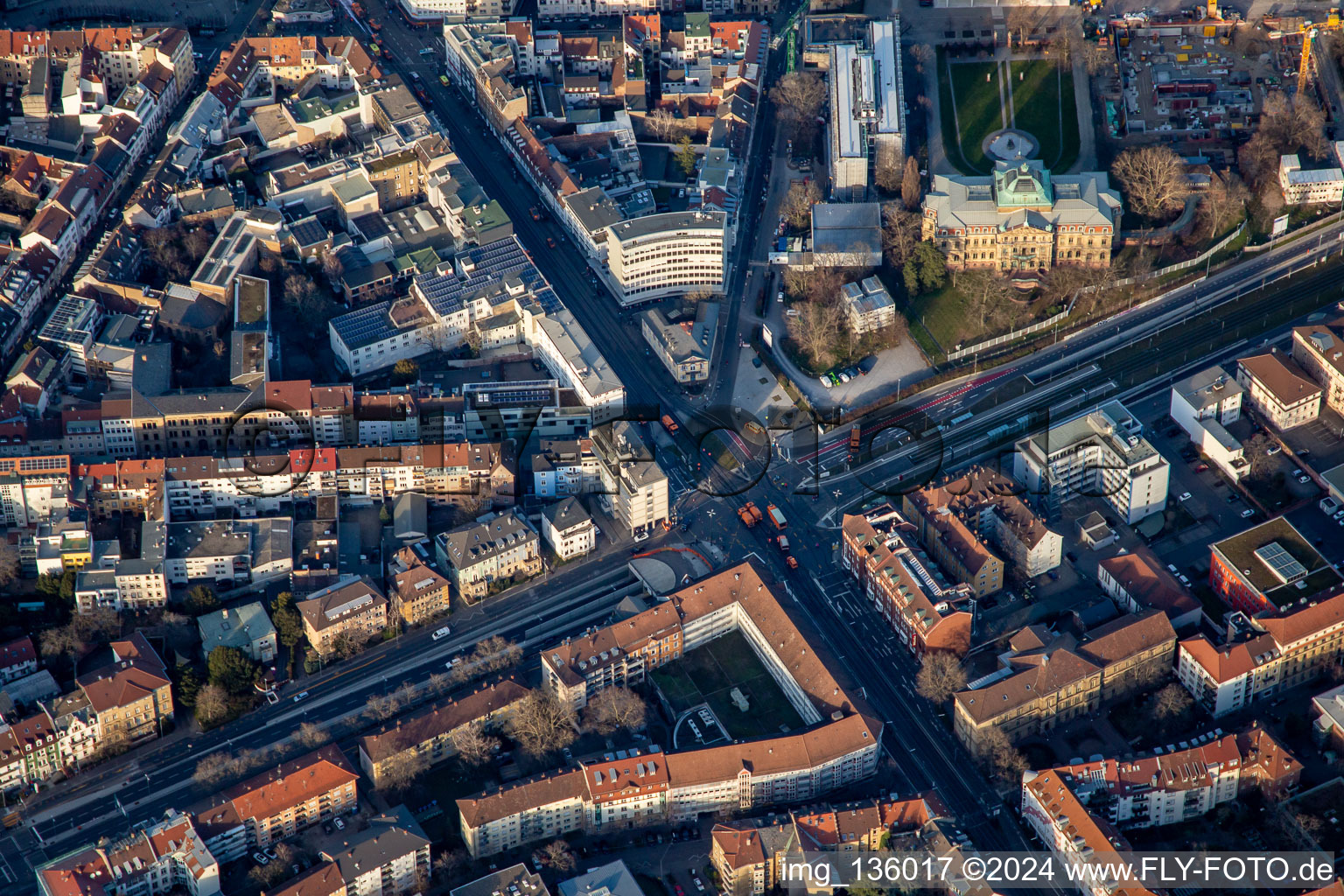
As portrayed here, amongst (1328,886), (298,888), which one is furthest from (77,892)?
(1328,886)

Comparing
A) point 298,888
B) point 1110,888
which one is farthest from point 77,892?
point 1110,888

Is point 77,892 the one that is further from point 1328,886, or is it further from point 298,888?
→ point 1328,886

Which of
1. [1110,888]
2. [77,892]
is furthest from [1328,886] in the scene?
[77,892]

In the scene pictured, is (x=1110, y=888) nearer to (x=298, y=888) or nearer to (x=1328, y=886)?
(x=1328, y=886)

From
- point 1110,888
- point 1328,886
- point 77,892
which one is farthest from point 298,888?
point 1328,886
